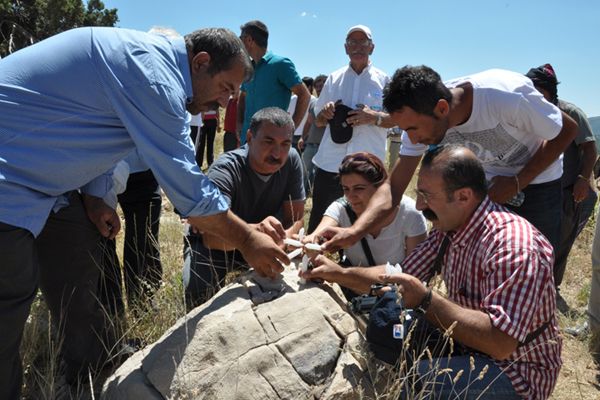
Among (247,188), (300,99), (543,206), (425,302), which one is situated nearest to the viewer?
(425,302)

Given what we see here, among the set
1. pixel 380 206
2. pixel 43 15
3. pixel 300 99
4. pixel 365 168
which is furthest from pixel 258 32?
pixel 43 15

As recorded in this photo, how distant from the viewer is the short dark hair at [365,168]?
3.77m

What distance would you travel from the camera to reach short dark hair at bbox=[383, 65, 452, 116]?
286cm

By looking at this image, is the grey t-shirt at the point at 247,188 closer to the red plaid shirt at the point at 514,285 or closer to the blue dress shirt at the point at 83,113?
the blue dress shirt at the point at 83,113

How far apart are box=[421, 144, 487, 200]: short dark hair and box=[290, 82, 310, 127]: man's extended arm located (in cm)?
303

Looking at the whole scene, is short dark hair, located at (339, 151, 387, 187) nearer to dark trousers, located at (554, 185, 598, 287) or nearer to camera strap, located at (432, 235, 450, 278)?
camera strap, located at (432, 235, 450, 278)

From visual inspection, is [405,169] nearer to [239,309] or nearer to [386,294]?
[386,294]

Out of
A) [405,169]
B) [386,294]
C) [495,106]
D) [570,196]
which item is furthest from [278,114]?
[570,196]

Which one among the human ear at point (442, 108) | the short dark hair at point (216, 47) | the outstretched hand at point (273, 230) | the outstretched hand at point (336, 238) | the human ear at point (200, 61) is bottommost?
the outstretched hand at point (336, 238)

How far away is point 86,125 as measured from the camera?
232 cm

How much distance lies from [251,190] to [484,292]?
6.81 ft

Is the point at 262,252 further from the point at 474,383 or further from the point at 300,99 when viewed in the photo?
the point at 300,99

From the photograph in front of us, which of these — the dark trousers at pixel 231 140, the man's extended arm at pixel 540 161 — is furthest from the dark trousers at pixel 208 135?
the man's extended arm at pixel 540 161

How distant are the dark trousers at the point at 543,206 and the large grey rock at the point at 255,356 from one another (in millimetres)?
1567
